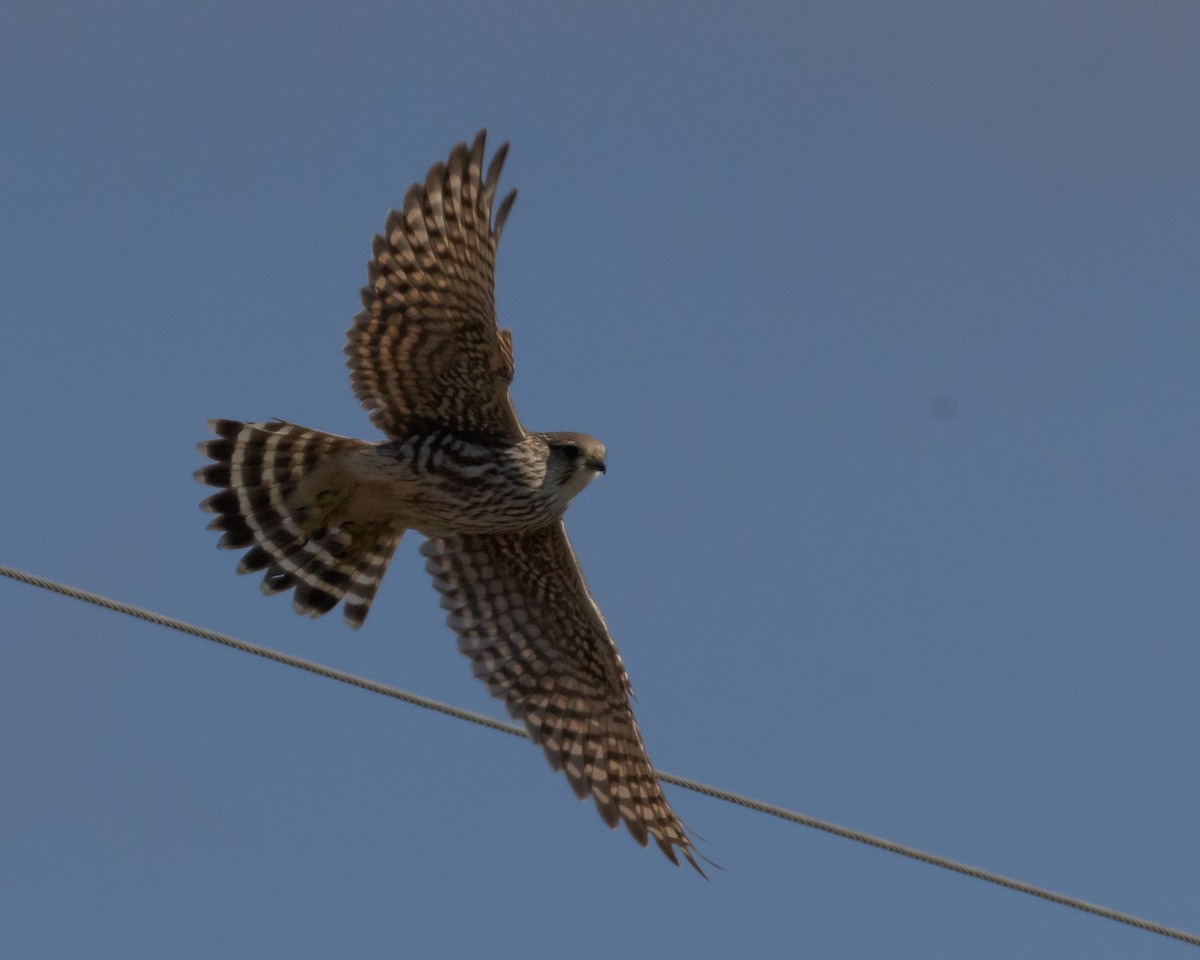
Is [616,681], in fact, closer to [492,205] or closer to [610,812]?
[610,812]

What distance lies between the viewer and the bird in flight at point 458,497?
7562 millimetres

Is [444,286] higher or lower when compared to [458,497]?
higher

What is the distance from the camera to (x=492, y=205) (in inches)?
296

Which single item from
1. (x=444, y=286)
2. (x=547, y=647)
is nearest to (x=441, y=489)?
(x=444, y=286)

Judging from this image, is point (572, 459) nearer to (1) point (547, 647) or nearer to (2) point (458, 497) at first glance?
(2) point (458, 497)

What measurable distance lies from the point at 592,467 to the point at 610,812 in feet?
5.43

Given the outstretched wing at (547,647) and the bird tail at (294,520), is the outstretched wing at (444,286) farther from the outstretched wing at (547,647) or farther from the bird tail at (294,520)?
the outstretched wing at (547,647)

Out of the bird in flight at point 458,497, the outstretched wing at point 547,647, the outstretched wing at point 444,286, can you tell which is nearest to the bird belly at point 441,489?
the bird in flight at point 458,497

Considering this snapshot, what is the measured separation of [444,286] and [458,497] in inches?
38.8

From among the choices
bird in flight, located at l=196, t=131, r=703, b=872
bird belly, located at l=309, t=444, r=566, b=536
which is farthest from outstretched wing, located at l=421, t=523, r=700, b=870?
bird belly, located at l=309, t=444, r=566, b=536

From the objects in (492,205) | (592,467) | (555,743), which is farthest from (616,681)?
(492,205)

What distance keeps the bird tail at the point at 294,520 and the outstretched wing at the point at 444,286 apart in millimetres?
592

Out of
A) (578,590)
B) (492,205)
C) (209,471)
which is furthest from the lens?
(578,590)

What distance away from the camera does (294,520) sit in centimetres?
823
